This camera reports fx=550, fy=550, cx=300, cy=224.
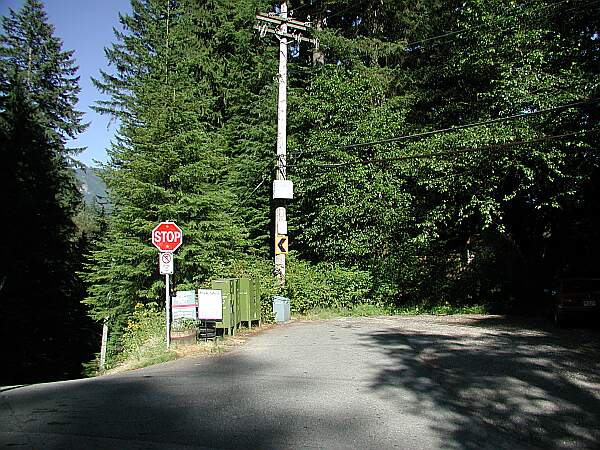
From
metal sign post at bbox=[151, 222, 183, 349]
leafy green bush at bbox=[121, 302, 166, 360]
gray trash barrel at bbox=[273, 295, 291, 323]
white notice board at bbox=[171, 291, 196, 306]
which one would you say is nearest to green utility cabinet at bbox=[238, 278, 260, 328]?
white notice board at bbox=[171, 291, 196, 306]

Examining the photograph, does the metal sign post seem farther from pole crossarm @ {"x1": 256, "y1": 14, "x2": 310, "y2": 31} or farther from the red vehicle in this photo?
the red vehicle

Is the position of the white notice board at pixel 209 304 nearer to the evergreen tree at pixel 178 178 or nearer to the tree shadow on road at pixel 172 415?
the tree shadow on road at pixel 172 415

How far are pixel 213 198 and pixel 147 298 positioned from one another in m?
4.52

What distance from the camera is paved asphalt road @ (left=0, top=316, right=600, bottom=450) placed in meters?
6.02

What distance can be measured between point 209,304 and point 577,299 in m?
11.2

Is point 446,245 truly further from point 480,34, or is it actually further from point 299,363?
point 299,363

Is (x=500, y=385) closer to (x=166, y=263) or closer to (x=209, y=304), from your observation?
(x=209, y=304)

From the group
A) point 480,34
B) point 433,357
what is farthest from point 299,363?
point 480,34

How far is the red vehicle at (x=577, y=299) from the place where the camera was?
54.2ft

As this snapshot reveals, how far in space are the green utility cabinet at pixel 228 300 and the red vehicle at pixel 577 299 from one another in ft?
33.1

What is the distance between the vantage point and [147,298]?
67.2 feet

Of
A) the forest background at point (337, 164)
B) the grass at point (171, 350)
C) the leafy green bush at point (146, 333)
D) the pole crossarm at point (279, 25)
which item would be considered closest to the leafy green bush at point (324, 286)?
the forest background at point (337, 164)

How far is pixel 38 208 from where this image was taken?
31156 millimetres

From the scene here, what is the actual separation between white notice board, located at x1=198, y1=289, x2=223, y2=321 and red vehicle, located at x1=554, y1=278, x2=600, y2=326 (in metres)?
10.6
